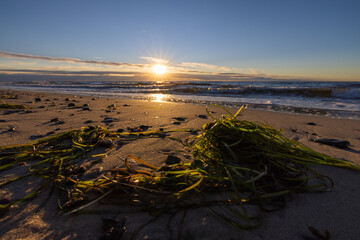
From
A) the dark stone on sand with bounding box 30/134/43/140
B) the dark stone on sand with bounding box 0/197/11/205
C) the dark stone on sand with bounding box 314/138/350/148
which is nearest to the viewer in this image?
the dark stone on sand with bounding box 0/197/11/205

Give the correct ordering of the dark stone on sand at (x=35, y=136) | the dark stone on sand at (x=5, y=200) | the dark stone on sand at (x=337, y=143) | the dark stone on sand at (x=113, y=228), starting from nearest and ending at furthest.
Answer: the dark stone on sand at (x=113, y=228), the dark stone on sand at (x=5, y=200), the dark stone on sand at (x=337, y=143), the dark stone on sand at (x=35, y=136)

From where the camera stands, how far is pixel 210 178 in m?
1.46

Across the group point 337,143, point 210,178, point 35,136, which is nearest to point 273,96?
point 337,143

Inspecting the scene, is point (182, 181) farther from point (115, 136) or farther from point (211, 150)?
point (115, 136)

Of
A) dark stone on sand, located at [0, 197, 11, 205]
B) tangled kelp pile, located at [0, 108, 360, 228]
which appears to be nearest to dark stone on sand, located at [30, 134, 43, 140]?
tangled kelp pile, located at [0, 108, 360, 228]

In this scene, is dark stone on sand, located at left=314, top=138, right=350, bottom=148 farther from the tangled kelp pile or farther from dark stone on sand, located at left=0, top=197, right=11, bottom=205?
dark stone on sand, located at left=0, top=197, right=11, bottom=205

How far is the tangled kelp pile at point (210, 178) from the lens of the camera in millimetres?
1288

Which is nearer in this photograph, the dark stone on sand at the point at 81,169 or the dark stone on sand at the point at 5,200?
the dark stone on sand at the point at 5,200

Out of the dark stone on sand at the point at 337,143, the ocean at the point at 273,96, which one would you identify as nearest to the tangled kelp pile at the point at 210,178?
the dark stone on sand at the point at 337,143

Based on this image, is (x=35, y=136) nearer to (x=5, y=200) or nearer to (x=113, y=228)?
(x=5, y=200)

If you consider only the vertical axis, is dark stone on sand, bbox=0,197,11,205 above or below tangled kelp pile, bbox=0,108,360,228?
below

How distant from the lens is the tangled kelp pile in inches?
50.7

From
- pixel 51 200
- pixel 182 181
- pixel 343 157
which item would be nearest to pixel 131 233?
pixel 182 181

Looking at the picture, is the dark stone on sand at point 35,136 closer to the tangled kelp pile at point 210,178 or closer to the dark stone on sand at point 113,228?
the tangled kelp pile at point 210,178
